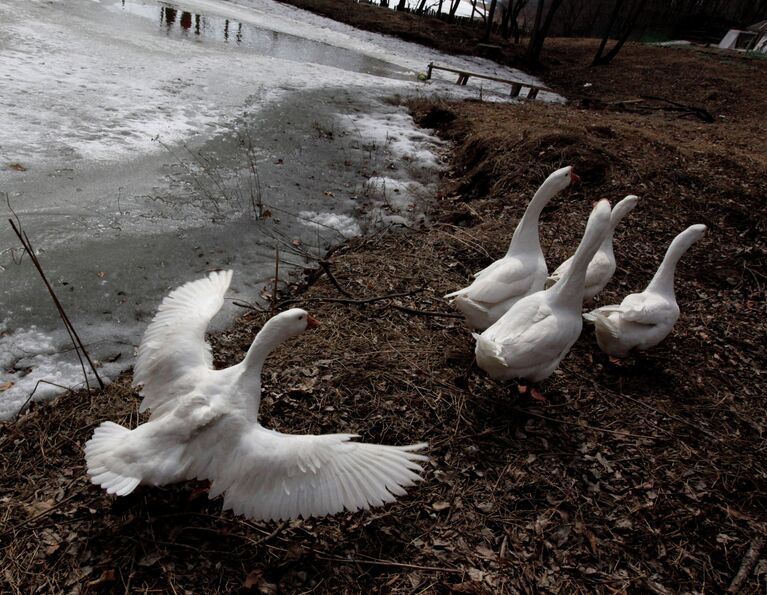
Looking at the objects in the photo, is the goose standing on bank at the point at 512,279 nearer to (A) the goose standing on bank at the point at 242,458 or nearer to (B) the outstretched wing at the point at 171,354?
(A) the goose standing on bank at the point at 242,458

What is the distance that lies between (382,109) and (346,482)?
8847mm

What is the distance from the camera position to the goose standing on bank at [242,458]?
193cm

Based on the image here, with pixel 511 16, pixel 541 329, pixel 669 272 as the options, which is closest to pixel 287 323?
pixel 541 329

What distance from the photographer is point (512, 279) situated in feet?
11.2

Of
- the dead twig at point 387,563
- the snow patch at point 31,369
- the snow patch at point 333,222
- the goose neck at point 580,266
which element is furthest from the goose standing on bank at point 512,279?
the snow patch at point 31,369

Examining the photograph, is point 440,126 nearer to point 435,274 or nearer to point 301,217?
point 301,217

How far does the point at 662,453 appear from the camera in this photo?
112 inches

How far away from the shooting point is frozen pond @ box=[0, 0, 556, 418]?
3586 mm

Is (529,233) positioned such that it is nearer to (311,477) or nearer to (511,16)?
(311,477)

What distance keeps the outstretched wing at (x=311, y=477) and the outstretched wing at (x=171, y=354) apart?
1.91 feet

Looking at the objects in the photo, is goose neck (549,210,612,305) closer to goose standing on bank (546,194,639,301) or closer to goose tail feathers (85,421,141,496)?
goose standing on bank (546,194,639,301)

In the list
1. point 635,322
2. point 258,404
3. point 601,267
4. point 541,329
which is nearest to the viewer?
point 258,404

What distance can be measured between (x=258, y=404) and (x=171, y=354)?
0.53 m

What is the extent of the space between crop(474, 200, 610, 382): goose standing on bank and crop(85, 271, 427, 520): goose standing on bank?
1.03 metres
